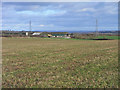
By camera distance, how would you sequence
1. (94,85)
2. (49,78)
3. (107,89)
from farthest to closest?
(49,78) < (94,85) < (107,89)

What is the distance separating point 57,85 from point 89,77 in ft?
6.50

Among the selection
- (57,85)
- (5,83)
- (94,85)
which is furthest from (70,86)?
(5,83)

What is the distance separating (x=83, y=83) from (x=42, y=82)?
1873 millimetres

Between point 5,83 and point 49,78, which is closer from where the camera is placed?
point 5,83

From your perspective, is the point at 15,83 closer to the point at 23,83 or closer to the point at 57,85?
the point at 23,83

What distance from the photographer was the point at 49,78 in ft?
25.5

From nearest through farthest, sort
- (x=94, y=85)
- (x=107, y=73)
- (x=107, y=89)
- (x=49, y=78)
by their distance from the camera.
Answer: (x=107, y=89), (x=94, y=85), (x=49, y=78), (x=107, y=73)

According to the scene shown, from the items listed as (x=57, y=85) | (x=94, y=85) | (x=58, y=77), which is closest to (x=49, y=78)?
(x=58, y=77)

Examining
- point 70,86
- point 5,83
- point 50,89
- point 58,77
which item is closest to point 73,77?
point 58,77

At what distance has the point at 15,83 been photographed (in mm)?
7051

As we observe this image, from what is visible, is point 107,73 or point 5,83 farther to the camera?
point 107,73

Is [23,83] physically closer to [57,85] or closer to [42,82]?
[42,82]

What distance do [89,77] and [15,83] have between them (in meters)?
3.63

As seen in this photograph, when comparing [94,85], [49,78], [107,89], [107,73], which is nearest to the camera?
[107,89]
